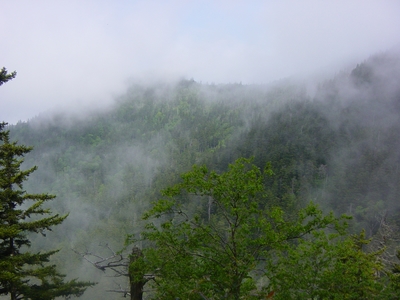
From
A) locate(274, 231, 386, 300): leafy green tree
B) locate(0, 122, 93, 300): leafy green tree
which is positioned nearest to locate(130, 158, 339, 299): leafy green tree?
locate(274, 231, 386, 300): leafy green tree

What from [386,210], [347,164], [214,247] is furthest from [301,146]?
[214,247]

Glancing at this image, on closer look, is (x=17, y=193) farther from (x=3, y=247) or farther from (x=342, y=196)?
(x=342, y=196)

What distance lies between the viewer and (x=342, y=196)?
8675cm

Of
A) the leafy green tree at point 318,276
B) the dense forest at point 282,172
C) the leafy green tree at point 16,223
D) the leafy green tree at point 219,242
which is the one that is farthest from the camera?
the dense forest at point 282,172

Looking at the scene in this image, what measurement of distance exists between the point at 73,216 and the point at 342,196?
3977 inches

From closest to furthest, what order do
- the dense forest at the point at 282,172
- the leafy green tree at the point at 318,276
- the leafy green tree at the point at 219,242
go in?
1. the leafy green tree at the point at 318,276
2. the leafy green tree at the point at 219,242
3. the dense forest at the point at 282,172

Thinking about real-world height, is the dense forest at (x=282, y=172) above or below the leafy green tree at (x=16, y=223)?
above

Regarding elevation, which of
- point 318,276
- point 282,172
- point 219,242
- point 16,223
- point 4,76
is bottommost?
point 318,276

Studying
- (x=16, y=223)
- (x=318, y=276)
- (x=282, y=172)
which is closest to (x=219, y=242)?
(x=318, y=276)

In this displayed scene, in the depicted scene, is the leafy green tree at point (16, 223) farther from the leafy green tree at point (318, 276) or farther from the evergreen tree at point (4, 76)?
the leafy green tree at point (318, 276)

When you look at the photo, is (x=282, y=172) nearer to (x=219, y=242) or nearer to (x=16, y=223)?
(x=219, y=242)

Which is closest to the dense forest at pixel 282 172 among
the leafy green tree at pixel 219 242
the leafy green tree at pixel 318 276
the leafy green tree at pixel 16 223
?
the leafy green tree at pixel 318 276

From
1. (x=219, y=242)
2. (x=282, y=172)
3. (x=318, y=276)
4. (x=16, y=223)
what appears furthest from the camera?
(x=282, y=172)

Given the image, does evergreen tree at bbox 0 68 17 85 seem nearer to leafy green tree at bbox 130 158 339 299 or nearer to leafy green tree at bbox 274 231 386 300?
leafy green tree at bbox 130 158 339 299
